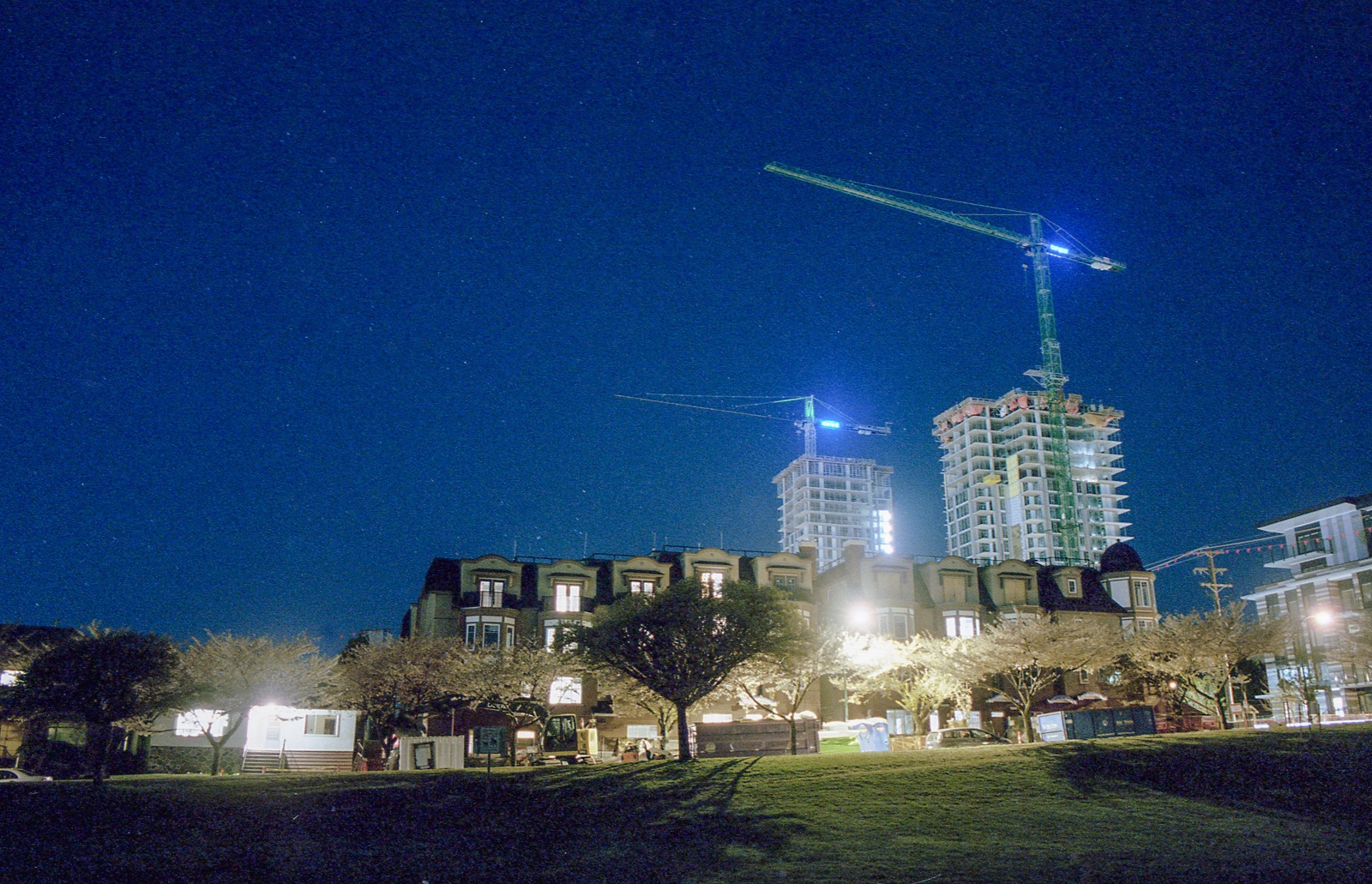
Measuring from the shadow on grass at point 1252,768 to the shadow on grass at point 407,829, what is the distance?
12534 millimetres

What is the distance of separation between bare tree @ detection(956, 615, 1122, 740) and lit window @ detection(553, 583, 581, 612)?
2546 cm

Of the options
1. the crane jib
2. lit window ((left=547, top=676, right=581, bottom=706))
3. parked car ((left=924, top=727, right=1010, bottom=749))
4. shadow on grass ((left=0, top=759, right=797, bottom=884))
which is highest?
the crane jib

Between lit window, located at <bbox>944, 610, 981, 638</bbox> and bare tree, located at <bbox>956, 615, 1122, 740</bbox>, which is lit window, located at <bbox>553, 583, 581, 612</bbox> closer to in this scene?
bare tree, located at <bbox>956, 615, 1122, 740</bbox>

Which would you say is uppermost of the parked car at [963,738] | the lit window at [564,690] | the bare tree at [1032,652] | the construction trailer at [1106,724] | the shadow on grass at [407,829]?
the bare tree at [1032,652]

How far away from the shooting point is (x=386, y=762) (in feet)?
179

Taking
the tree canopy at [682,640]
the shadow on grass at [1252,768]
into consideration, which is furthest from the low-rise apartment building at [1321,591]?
the tree canopy at [682,640]

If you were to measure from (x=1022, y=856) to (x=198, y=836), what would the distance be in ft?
72.2

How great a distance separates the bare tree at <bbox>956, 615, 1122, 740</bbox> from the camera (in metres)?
53.5

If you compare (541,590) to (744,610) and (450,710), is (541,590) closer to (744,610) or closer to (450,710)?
(450,710)

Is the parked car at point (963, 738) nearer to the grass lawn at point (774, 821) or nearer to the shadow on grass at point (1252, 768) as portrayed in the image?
the shadow on grass at point (1252, 768)

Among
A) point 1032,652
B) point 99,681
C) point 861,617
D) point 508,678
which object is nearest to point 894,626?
point 861,617

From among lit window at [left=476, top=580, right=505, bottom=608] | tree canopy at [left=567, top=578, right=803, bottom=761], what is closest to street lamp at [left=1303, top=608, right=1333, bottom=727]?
tree canopy at [left=567, top=578, right=803, bottom=761]

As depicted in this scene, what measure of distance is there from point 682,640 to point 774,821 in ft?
50.4

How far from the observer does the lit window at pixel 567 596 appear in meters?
67.8
